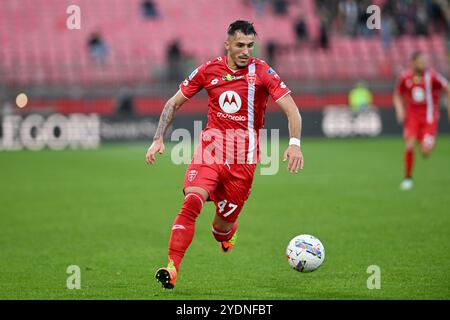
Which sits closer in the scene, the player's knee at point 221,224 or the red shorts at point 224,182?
the red shorts at point 224,182

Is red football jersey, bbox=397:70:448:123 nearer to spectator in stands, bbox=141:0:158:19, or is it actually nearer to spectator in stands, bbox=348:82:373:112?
spectator in stands, bbox=348:82:373:112

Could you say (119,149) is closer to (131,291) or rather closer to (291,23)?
(291,23)

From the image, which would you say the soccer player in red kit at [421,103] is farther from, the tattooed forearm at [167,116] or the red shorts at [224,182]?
the tattooed forearm at [167,116]

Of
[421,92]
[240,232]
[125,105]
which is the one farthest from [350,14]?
[240,232]

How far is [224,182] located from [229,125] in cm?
54

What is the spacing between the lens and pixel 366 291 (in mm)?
7941

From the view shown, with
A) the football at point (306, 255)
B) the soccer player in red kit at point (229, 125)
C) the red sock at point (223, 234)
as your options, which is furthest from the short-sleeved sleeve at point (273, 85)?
the red sock at point (223, 234)

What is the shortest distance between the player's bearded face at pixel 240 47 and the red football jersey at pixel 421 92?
9548 mm

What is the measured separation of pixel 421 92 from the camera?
17.4 m

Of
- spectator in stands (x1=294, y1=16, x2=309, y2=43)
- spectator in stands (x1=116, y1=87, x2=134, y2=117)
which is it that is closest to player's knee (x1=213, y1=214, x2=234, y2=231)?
spectator in stands (x1=116, y1=87, x2=134, y2=117)

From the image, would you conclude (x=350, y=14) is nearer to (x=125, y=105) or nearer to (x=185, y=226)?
(x=125, y=105)

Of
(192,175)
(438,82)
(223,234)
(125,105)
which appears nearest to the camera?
(192,175)

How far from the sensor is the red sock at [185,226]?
8.09 meters

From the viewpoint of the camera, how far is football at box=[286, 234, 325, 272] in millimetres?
8469
